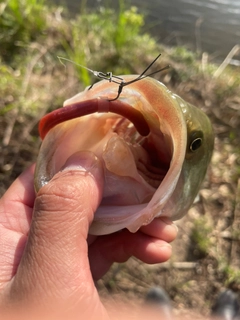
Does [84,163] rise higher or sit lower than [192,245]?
higher

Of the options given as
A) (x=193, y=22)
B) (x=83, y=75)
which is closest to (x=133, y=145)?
(x=83, y=75)

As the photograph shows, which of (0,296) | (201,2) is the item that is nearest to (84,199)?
(0,296)

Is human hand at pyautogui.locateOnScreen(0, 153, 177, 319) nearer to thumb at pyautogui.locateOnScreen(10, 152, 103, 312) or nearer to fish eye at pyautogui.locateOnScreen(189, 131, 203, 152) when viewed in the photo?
thumb at pyautogui.locateOnScreen(10, 152, 103, 312)

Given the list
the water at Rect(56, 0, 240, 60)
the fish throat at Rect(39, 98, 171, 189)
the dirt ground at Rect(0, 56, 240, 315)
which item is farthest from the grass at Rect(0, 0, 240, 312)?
the fish throat at Rect(39, 98, 171, 189)

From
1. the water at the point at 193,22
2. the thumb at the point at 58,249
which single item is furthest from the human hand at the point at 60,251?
the water at the point at 193,22

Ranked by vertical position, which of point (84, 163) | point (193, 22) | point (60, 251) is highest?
point (193, 22)

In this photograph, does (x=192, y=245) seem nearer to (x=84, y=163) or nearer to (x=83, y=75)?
(x=83, y=75)
